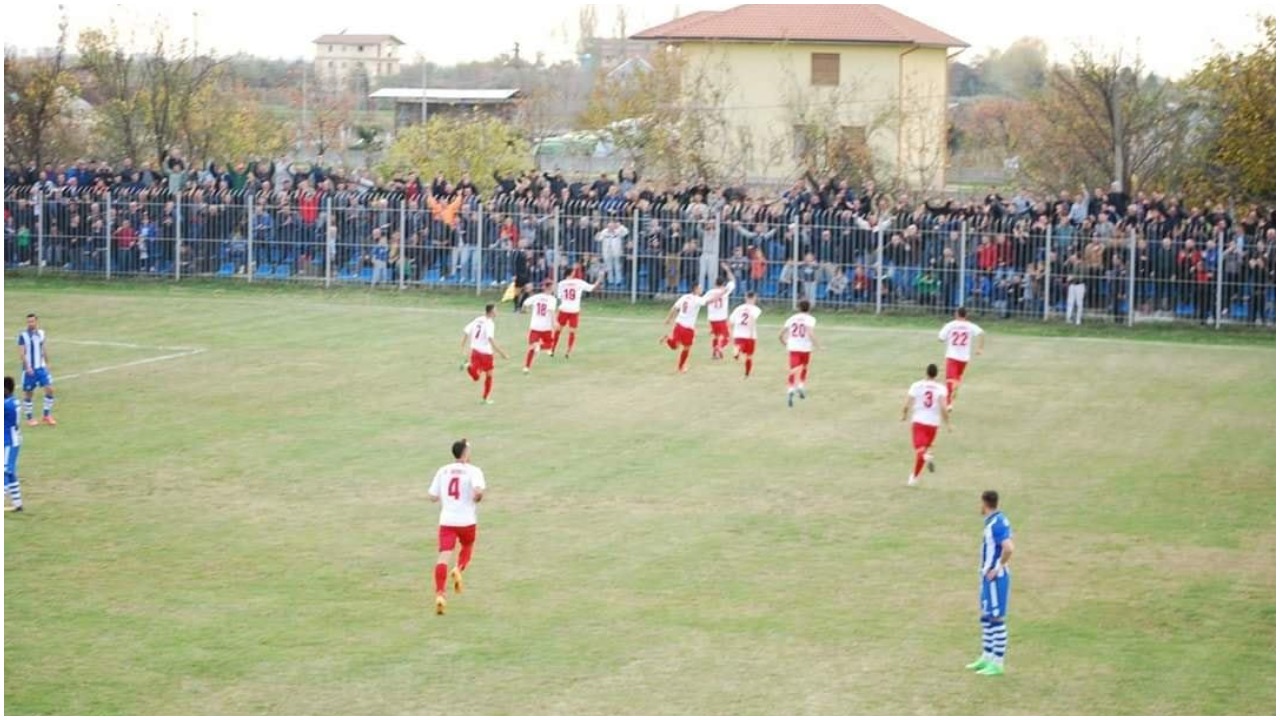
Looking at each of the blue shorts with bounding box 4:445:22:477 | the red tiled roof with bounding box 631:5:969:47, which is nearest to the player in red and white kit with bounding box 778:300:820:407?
the blue shorts with bounding box 4:445:22:477

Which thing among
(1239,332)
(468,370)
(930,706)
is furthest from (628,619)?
(1239,332)

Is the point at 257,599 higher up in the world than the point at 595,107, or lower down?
lower down

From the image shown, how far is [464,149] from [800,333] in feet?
93.6

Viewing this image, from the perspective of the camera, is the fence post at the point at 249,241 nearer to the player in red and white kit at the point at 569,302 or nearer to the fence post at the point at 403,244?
the fence post at the point at 403,244

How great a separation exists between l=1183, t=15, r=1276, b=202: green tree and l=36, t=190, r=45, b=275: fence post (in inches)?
1065

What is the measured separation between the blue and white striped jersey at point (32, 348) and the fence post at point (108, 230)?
17.1 meters

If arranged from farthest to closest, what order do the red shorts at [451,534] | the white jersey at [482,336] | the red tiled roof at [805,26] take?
1. the red tiled roof at [805,26]
2. the white jersey at [482,336]
3. the red shorts at [451,534]

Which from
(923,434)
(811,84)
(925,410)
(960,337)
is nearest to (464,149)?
(811,84)

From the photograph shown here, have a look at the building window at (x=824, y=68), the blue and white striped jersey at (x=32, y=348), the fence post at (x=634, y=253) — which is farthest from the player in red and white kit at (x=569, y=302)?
the building window at (x=824, y=68)

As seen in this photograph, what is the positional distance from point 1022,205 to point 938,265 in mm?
2426

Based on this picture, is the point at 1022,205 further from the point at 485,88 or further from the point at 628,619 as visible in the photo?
the point at 485,88

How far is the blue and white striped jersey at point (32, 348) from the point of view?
27.0 m

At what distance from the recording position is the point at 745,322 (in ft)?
100

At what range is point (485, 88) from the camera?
9356 cm
